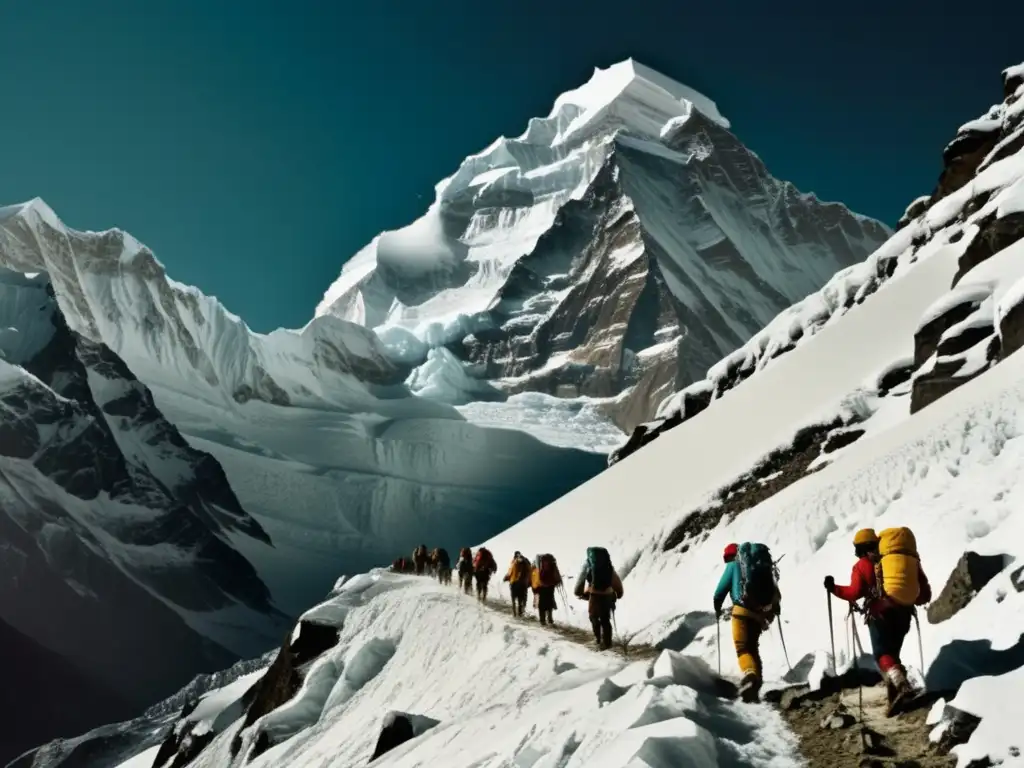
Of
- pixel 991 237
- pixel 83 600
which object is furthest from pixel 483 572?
pixel 83 600

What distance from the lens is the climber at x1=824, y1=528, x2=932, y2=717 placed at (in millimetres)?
Result: 7902

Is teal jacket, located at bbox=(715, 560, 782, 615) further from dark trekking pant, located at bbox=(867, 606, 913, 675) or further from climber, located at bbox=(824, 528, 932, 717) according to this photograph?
dark trekking pant, located at bbox=(867, 606, 913, 675)

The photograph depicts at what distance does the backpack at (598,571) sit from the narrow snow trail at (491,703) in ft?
2.81

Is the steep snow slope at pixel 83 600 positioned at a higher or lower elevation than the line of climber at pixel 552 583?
higher

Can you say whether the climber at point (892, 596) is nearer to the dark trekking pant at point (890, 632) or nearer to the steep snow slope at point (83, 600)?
the dark trekking pant at point (890, 632)

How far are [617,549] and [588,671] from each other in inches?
570

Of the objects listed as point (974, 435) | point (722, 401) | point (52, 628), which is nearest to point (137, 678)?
point (52, 628)

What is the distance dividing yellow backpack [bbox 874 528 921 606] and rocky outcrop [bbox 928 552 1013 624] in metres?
1.41

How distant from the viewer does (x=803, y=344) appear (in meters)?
38.1

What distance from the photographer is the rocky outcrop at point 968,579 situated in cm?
910

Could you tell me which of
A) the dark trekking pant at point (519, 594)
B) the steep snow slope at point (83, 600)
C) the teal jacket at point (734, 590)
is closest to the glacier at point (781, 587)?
the dark trekking pant at point (519, 594)

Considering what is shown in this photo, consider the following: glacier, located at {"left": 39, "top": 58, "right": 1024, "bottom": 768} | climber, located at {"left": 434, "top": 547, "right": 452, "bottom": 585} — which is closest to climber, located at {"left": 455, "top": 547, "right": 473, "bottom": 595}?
glacier, located at {"left": 39, "top": 58, "right": 1024, "bottom": 768}

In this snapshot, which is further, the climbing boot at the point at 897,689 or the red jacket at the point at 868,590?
the red jacket at the point at 868,590

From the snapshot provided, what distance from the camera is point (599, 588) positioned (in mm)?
13500
